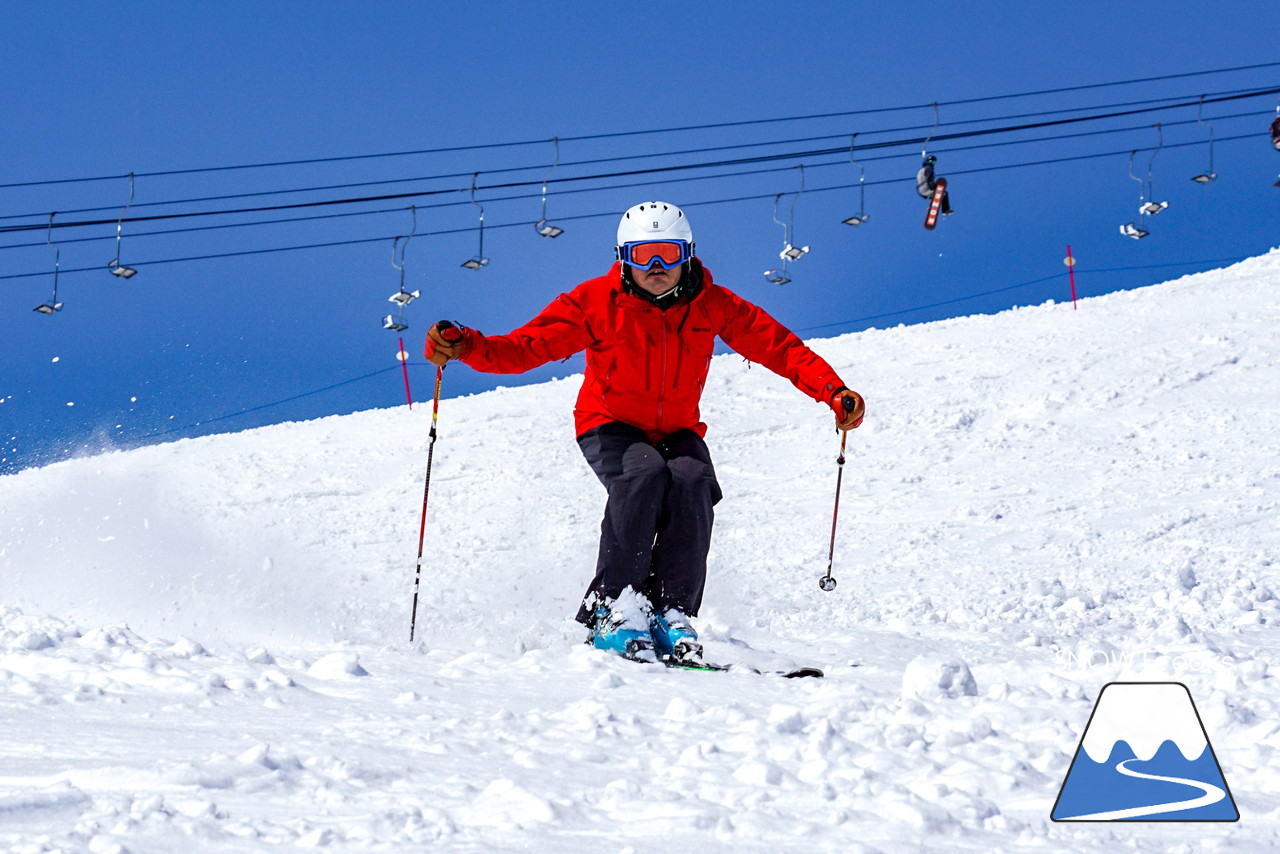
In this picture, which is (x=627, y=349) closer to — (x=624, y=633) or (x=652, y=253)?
(x=652, y=253)

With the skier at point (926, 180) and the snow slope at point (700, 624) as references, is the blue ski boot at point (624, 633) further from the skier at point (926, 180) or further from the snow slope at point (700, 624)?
the skier at point (926, 180)

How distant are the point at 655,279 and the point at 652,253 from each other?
12cm

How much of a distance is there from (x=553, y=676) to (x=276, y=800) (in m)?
1.68

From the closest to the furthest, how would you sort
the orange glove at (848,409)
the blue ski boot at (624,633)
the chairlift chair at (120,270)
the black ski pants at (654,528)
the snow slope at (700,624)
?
the snow slope at (700,624)
the blue ski boot at (624,633)
the black ski pants at (654,528)
the orange glove at (848,409)
the chairlift chair at (120,270)

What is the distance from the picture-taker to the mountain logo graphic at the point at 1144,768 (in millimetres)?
2434

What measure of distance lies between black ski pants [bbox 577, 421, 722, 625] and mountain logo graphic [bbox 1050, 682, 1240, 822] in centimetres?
226

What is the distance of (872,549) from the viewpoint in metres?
8.89

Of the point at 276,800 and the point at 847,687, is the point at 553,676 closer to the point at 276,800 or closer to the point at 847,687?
the point at 847,687

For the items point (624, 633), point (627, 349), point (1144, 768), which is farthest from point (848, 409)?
point (1144, 768)

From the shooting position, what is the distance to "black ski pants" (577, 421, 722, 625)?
510 centimetres

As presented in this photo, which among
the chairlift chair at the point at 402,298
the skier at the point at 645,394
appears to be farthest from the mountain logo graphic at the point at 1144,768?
the chairlift chair at the point at 402,298

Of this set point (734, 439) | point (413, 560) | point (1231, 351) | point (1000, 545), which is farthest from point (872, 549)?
point (1231, 351)

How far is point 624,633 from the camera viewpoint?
4.91m

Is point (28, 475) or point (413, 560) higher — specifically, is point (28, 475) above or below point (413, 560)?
above
